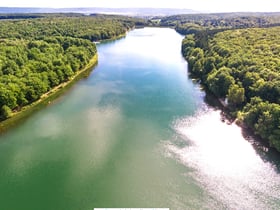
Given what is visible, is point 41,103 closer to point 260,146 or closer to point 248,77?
point 260,146

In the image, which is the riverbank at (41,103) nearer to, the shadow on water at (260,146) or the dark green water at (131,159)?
the dark green water at (131,159)

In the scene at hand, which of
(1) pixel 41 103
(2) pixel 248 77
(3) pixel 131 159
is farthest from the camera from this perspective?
(1) pixel 41 103

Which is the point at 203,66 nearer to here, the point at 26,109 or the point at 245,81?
the point at 245,81

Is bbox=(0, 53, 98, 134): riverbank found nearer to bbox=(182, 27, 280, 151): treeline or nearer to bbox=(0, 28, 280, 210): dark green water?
bbox=(0, 28, 280, 210): dark green water

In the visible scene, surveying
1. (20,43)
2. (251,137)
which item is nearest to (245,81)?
(251,137)

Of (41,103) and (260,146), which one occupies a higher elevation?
(41,103)

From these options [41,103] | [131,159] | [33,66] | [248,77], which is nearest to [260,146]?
[248,77]
